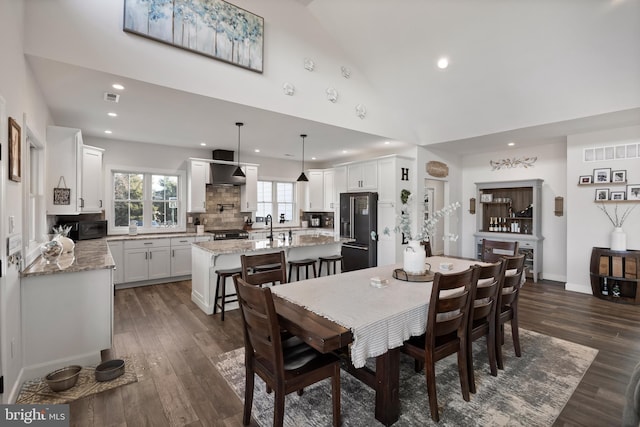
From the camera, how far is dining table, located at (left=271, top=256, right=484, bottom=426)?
1.65m

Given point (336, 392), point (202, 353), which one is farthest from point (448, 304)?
point (202, 353)

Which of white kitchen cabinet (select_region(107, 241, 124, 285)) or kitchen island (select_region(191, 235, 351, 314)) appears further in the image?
white kitchen cabinet (select_region(107, 241, 124, 285))

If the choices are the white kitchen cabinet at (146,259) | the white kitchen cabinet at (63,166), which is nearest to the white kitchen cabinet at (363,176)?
the white kitchen cabinet at (146,259)

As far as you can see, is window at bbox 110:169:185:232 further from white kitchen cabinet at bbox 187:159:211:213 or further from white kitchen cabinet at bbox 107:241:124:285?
white kitchen cabinet at bbox 107:241:124:285

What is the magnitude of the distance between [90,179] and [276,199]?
4131 millimetres

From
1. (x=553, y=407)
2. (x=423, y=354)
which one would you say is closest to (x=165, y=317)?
(x=423, y=354)

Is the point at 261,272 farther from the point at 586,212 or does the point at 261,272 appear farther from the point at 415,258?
the point at 586,212

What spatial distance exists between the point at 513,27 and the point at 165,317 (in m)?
5.60

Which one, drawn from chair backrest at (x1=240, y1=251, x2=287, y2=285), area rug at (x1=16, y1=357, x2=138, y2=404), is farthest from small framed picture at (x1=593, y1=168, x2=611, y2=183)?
area rug at (x1=16, y1=357, x2=138, y2=404)

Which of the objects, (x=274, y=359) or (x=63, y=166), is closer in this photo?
(x=274, y=359)

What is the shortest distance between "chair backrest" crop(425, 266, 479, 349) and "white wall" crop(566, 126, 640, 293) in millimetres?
4400

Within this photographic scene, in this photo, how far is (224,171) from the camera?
255 inches

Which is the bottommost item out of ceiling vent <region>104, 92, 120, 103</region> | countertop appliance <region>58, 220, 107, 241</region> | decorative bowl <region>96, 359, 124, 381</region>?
decorative bowl <region>96, 359, 124, 381</region>

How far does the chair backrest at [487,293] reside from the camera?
2.24m
